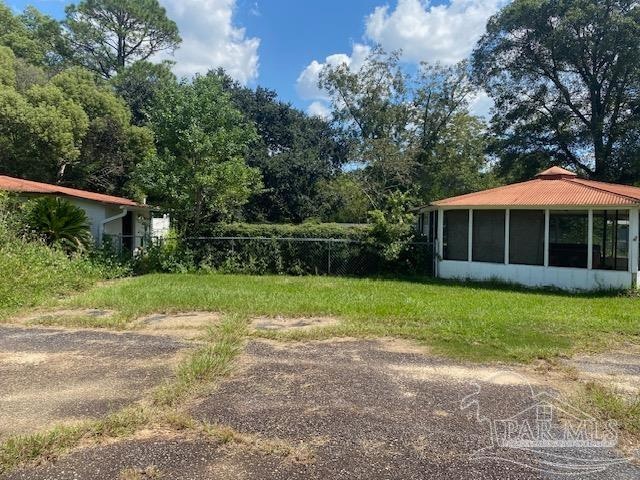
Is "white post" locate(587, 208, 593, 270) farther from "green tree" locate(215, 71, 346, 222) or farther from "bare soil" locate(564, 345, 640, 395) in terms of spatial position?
"green tree" locate(215, 71, 346, 222)

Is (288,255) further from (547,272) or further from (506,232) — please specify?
(547,272)

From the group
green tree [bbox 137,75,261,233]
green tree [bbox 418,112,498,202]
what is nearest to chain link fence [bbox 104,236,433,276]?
green tree [bbox 137,75,261,233]

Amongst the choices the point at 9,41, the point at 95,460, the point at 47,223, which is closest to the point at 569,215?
the point at 95,460

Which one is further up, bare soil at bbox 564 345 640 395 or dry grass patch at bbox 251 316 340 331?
dry grass patch at bbox 251 316 340 331

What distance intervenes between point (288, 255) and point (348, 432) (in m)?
10.0

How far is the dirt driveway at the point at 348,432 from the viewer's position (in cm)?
273

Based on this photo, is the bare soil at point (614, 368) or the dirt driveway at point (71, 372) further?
the bare soil at point (614, 368)

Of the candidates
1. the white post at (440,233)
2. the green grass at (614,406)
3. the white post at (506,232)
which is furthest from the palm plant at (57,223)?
the green grass at (614,406)

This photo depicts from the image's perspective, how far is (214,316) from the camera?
7.22 m

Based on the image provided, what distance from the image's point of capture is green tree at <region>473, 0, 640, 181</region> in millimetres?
20422

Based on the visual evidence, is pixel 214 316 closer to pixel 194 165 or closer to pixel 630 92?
pixel 194 165

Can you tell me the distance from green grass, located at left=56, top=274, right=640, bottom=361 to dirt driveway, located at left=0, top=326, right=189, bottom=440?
41.8 inches

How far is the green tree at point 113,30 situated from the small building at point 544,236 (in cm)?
2722

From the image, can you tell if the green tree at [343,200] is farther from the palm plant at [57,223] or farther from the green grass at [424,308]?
the palm plant at [57,223]
